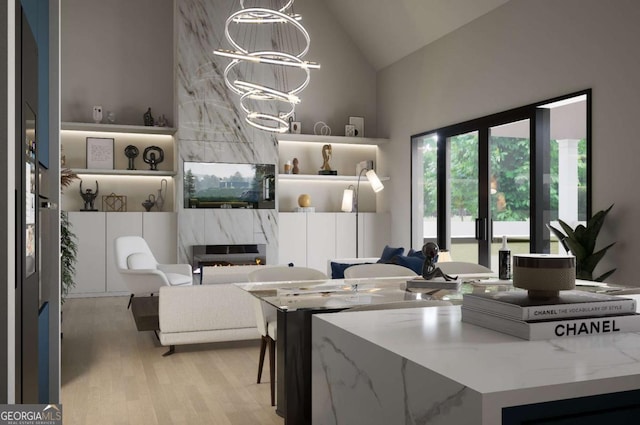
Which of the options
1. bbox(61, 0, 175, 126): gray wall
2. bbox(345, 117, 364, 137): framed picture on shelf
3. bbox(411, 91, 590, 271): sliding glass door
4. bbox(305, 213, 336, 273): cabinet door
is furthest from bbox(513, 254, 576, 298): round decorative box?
bbox(345, 117, 364, 137): framed picture on shelf

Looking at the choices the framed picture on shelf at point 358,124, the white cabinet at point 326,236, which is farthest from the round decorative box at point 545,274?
the framed picture on shelf at point 358,124

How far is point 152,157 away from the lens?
27.6 ft

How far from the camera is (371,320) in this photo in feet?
4.87

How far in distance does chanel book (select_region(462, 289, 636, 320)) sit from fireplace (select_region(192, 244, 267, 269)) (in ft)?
22.8

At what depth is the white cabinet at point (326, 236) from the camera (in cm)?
880

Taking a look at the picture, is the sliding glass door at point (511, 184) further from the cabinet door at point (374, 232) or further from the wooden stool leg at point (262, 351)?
the wooden stool leg at point (262, 351)

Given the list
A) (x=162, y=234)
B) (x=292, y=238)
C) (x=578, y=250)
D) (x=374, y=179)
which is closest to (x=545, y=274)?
(x=578, y=250)

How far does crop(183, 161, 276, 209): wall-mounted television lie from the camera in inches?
322

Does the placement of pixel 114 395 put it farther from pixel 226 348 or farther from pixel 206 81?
pixel 206 81

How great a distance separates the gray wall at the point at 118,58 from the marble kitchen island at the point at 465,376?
770 cm

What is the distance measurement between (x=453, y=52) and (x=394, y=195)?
2.43 meters

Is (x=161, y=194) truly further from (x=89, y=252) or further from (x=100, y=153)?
(x=89, y=252)

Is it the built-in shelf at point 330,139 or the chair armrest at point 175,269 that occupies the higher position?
the built-in shelf at point 330,139

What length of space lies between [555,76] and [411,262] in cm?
256
